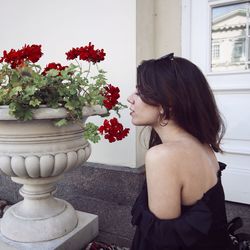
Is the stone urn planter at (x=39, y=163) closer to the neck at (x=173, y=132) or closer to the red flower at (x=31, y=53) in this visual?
the red flower at (x=31, y=53)

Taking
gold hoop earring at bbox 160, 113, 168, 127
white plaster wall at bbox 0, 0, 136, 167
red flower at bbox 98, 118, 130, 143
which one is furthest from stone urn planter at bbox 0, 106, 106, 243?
white plaster wall at bbox 0, 0, 136, 167

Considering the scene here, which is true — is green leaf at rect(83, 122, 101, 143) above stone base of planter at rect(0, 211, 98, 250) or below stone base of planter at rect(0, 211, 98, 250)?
above

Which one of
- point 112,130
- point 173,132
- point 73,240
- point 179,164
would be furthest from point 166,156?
point 73,240

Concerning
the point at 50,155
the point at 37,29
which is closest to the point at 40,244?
the point at 50,155

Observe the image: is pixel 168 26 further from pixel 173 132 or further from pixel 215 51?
pixel 173 132

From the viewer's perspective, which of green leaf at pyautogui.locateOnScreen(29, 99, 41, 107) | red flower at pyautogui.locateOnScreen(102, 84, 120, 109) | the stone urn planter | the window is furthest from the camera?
the window

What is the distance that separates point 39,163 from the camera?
4.94 feet

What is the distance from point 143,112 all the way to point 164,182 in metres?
0.31

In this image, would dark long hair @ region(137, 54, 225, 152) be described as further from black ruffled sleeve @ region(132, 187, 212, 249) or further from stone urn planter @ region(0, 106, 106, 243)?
stone urn planter @ region(0, 106, 106, 243)

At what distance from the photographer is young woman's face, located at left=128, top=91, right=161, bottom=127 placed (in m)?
1.15

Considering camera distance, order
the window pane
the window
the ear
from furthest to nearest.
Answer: the window
the window pane
the ear

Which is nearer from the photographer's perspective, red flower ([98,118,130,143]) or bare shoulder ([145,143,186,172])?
bare shoulder ([145,143,186,172])

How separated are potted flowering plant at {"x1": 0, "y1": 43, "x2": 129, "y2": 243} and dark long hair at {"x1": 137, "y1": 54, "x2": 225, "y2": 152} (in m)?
0.47

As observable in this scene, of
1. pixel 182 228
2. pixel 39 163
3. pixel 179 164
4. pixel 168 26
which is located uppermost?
pixel 168 26
